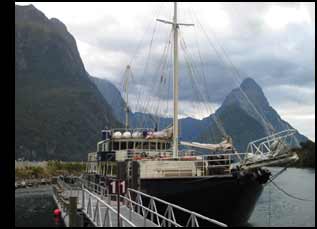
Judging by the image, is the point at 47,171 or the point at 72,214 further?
the point at 47,171

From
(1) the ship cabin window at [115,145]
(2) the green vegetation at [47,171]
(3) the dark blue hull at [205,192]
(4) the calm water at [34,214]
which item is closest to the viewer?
(3) the dark blue hull at [205,192]

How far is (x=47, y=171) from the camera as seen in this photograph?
113312 millimetres

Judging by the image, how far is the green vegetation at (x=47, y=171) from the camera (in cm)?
10356

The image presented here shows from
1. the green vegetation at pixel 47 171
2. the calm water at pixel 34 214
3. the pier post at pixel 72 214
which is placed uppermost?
the pier post at pixel 72 214

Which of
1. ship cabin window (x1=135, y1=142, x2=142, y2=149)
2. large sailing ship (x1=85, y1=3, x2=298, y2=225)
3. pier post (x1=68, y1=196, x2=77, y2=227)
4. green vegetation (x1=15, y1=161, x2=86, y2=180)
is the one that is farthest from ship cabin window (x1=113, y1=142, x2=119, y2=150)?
green vegetation (x1=15, y1=161, x2=86, y2=180)

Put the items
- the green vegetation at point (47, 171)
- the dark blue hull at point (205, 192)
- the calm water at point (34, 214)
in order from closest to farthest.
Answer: the dark blue hull at point (205, 192) < the calm water at point (34, 214) < the green vegetation at point (47, 171)

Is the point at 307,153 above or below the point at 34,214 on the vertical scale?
above

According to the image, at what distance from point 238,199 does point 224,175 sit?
1722 mm

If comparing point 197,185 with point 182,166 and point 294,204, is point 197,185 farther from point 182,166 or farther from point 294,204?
point 294,204

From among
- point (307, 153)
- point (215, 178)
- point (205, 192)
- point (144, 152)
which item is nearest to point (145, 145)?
point (144, 152)

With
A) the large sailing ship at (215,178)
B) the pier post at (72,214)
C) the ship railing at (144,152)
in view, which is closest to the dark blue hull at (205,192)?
the large sailing ship at (215,178)

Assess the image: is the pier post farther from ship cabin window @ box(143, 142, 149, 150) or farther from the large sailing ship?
ship cabin window @ box(143, 142, 149, 150)

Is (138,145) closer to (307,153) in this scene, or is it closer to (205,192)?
(205,192)

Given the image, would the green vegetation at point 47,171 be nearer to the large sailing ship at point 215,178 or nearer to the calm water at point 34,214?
the calm water at point 34,214
